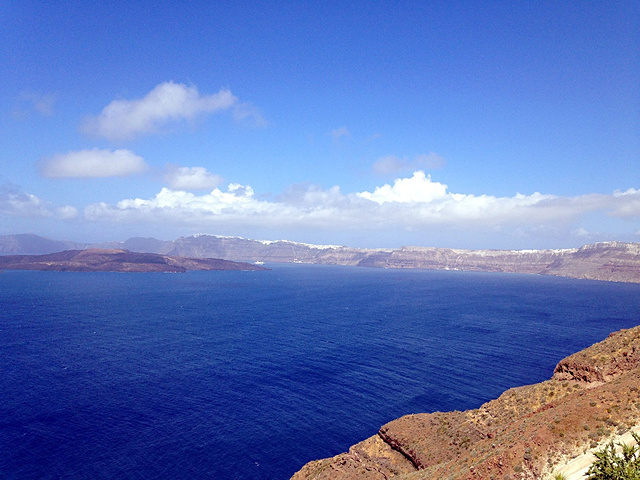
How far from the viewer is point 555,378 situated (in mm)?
47469

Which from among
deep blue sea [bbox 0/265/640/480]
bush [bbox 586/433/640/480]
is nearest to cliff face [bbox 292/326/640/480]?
bush [bbox 586/433/640/480]

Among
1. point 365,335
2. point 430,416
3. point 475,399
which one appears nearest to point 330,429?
point 430,416

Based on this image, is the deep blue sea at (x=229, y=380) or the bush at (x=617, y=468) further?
the deep blue sea at (x=229, y=380)

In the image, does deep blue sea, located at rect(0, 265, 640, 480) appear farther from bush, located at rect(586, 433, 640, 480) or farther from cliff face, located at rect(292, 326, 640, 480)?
bush, located at rect(586, 433, 640, 480)

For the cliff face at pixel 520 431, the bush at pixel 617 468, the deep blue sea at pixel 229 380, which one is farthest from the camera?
the deep blue sea at pixel 229 380

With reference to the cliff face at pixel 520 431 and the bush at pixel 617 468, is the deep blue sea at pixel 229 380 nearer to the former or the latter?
the cliff face at pixel 520 431

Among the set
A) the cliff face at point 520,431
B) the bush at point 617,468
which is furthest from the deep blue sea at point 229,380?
the bush at point 617,468

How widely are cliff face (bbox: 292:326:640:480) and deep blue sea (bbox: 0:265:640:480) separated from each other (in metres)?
14.0

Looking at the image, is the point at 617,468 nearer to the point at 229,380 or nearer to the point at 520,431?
the point at 520,431

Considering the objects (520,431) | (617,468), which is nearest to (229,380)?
(520,431)

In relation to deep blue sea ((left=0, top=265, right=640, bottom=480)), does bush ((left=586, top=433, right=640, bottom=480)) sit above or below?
above

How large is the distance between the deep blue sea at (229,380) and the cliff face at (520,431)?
46.0 ft

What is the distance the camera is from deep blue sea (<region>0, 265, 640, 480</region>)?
54.8 metres

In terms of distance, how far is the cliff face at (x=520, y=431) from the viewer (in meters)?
27.0
